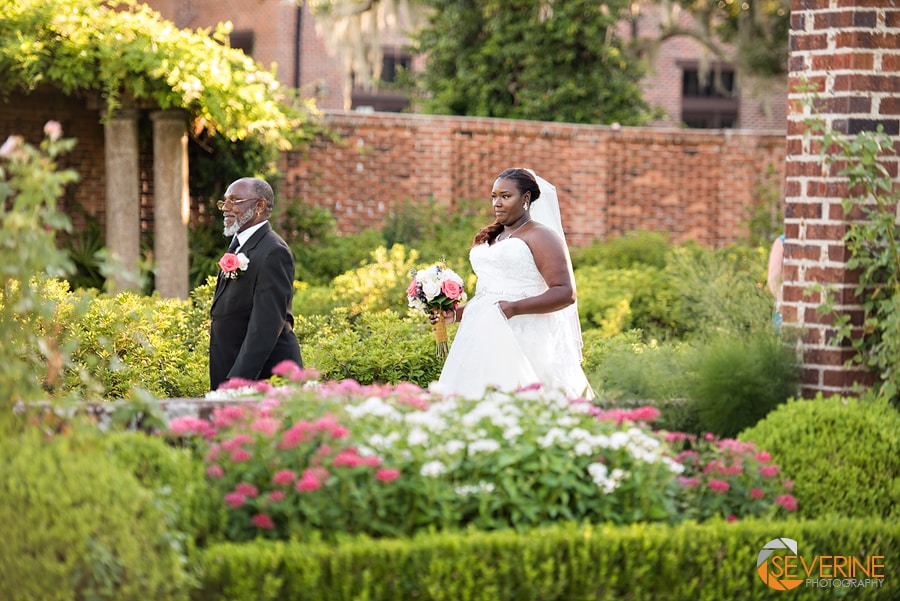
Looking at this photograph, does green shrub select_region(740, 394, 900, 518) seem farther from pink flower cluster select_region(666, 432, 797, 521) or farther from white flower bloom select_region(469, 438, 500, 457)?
white flower bloom select_region(469, 438, 500, 457)

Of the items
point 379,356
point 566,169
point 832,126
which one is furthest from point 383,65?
point 832,126

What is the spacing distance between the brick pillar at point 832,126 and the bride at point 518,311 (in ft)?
3.68

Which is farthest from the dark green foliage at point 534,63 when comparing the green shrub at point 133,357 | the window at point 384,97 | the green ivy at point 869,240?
the green ivy at point 869,240

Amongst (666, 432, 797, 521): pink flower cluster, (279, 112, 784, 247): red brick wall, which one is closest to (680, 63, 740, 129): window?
(279, 112, 784, 247): red brick wall

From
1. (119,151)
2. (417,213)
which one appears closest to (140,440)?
(119,151)

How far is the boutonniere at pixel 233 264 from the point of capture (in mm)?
6215

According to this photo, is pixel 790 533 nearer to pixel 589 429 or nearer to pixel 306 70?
pixel 589 429

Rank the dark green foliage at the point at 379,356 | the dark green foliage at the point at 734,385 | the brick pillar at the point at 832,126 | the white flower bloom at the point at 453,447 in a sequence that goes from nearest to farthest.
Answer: the white flower bloom at the point at 453,447, the dark green foliage at the point at 734,385, the brick pillar at the point at 832,126, the dark green foliage at the point at 379,356

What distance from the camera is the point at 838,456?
499 centimetres

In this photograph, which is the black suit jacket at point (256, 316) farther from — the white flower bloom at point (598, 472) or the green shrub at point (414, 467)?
the white flower bloom at point (598, 472)

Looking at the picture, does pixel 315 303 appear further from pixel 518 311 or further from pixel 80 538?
pixel 80 538

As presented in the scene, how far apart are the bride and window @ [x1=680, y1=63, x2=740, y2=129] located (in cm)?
2345

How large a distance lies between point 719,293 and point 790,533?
438cm

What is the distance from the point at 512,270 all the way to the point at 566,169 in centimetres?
1026
